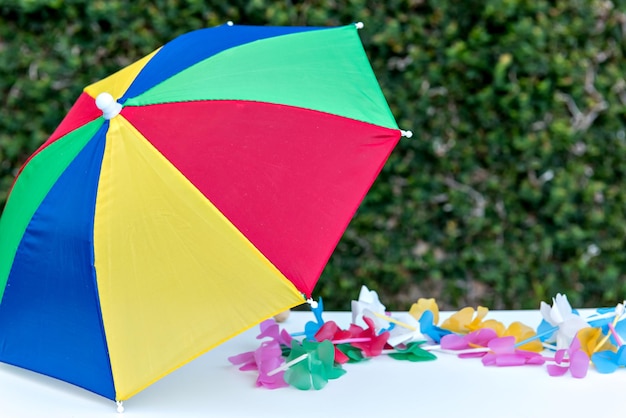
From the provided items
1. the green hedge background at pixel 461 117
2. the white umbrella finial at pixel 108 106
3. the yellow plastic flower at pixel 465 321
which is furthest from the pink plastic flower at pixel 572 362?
the green hedge background at pixel 461 117

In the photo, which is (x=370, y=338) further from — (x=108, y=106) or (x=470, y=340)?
(x=108, y=106)

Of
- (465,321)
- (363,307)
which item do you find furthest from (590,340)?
(363,307)

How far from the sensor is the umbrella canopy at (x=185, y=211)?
4.97ft

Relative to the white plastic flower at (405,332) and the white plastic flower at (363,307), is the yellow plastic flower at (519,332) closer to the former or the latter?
the white plastic flower at (405,332)

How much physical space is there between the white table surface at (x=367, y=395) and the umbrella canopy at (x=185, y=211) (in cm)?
8

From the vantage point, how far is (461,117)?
3.32m

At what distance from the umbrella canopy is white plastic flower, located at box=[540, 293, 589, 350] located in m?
0.57

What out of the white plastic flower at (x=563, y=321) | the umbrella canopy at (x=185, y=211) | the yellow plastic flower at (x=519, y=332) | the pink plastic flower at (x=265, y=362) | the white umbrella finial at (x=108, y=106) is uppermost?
the white umbrella finial at (x=108, y=106)

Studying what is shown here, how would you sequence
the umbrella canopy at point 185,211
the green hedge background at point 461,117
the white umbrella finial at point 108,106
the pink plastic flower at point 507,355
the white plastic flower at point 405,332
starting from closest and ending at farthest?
the umbrella canopy at point 185,211, the white umbrella finial at point 108,106, the pink plastic flower at point 507,355, the white plastic flower at point 405,332, the green hedge background at point 461,117

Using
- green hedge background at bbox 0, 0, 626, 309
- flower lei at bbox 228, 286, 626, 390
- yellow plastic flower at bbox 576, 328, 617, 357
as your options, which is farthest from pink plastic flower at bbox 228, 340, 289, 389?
green hedge background at bbox 0, 0, 626, 309

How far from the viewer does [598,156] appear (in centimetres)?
334

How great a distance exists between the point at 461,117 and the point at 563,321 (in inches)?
64.9

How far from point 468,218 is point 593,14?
3.20 ft

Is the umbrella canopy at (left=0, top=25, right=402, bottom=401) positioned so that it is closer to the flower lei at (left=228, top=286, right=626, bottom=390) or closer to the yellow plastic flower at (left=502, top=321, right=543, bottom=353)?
the flower lei at (left=228, top=286, right=626, bottom=390)
